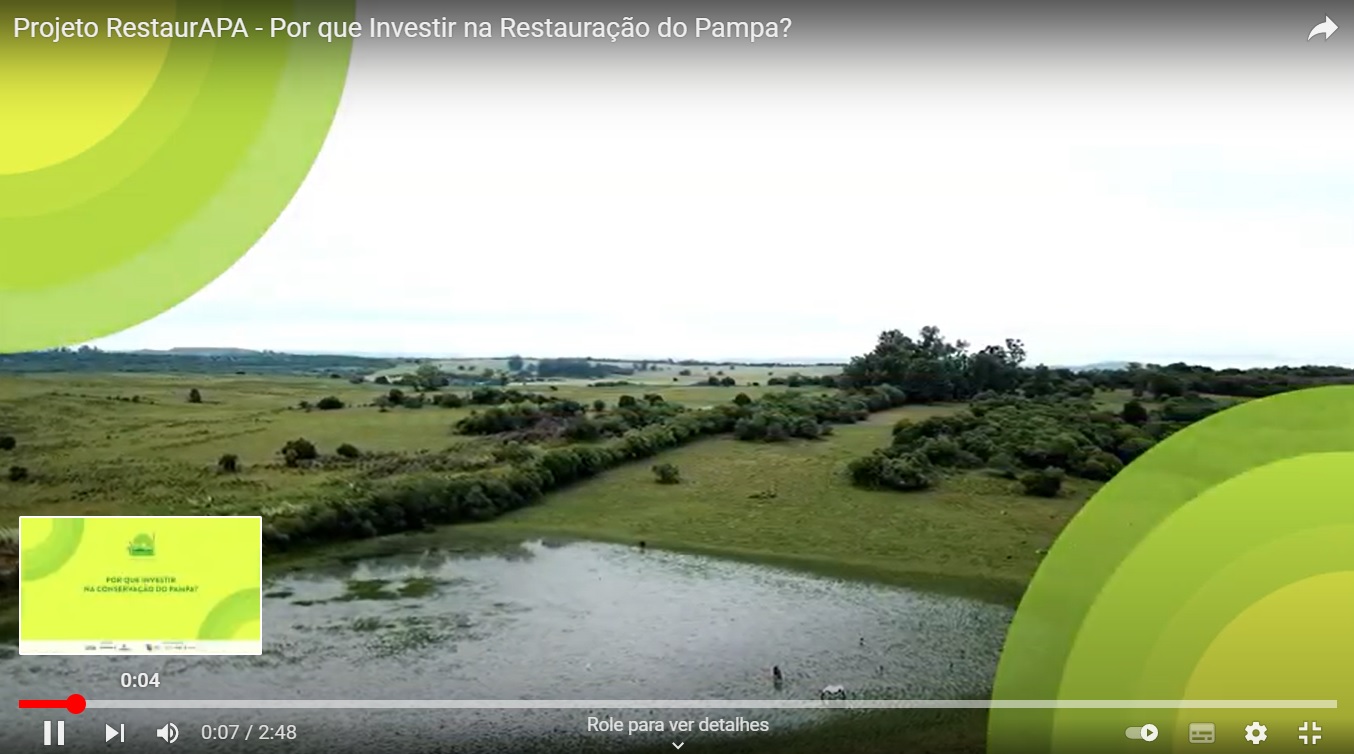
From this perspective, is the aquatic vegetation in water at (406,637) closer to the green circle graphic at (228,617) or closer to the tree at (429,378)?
the green circle graphic at (228,617)

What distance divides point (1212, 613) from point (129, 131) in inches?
135

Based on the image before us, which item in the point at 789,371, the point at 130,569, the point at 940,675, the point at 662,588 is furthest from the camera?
the point at 789,371

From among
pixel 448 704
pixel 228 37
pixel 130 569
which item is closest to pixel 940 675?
pixel 448 704

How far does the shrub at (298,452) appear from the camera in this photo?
2443 mm

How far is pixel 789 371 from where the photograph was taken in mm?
2768

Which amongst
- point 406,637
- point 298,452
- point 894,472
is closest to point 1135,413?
point 894,472

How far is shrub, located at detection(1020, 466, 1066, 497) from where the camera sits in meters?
2.38

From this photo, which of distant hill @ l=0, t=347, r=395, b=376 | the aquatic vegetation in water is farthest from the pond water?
distant hill @ l=0, t=347, r=395, b=376

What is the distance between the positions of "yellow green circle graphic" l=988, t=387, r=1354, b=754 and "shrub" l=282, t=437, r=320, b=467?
7.47 ft

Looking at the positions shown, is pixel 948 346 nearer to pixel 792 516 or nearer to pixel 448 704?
pixel 792 516

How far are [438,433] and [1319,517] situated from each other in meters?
2.72

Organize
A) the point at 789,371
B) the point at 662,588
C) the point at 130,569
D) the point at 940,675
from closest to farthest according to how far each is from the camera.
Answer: the point at 130,569 < the point at 940,675 < the point at 662,588 < the point at 789,371
